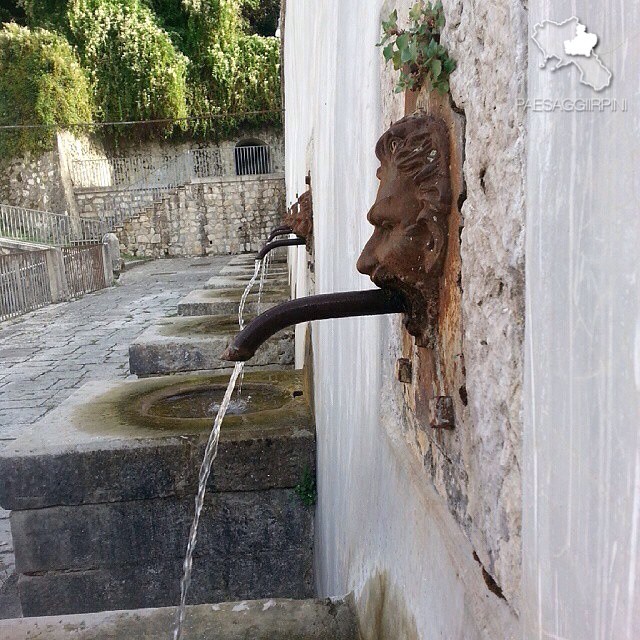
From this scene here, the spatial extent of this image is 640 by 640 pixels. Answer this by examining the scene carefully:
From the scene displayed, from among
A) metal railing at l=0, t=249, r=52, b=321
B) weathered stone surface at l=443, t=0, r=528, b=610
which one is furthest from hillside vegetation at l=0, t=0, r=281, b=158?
weathered stone surface at l=443, t=0, r=528, b=610

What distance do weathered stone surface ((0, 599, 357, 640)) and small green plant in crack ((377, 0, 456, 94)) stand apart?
1068 millimetres

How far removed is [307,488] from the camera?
2701 mm

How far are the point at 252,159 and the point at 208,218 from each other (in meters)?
5.60

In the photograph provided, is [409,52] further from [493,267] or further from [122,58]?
[122,58]

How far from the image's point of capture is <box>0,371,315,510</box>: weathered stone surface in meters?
2.49

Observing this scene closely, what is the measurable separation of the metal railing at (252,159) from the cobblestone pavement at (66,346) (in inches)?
421

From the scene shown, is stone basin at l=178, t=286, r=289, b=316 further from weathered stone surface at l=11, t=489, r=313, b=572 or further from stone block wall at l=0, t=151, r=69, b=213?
stone block wall at l=0, t=151, r=69, b=213

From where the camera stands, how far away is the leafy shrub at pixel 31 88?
796 inches

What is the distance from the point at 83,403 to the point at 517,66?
297 centimetres

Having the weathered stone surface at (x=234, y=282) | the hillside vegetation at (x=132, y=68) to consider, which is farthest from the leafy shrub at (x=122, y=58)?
the weathered stone surface at (x=234, y=282)

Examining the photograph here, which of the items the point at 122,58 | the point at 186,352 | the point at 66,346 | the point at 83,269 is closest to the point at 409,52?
the point at 186,352

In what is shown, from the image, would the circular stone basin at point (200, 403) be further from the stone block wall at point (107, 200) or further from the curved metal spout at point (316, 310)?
the stone block wall at point (107, 200)

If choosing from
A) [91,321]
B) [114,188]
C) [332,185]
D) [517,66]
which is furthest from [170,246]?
[517,66]

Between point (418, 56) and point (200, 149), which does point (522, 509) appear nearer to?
point (418, 56)
